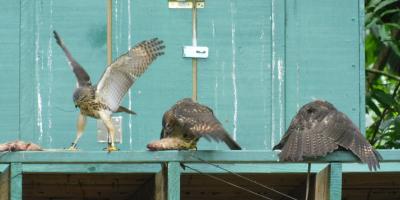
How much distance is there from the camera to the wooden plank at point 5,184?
1032cm

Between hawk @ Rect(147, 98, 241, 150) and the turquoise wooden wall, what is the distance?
1.02 m

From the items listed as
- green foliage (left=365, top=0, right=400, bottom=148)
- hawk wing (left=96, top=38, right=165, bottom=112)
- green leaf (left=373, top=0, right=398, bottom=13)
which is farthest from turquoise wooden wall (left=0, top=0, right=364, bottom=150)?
green leaf (left=373, top=0, right=398, bottom=13)

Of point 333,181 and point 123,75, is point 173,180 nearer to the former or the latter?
point 333,181

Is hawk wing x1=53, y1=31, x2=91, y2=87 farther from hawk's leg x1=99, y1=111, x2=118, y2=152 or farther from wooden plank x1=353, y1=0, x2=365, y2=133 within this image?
wooden plank x1=353, y1=0, x2=365, y2=133

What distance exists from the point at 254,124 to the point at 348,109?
0.76 meters

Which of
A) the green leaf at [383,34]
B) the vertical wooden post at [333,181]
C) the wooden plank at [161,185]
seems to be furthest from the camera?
the green leaf at [383,34]

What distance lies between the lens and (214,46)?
1191cm

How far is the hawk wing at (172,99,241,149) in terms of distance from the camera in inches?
399

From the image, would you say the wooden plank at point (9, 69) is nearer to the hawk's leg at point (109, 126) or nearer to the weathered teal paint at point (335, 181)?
the hawk's leg at point (109, 126)

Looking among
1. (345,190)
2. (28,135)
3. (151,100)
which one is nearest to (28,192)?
(28,135)

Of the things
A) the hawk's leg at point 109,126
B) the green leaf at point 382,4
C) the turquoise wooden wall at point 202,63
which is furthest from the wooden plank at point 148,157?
the green leaf at point 382,4

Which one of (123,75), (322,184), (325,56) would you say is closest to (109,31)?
(123,75)

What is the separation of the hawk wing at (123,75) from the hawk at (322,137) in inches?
57.1

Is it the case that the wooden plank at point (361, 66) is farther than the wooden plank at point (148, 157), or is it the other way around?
the wooden plank at point (361, 66)
